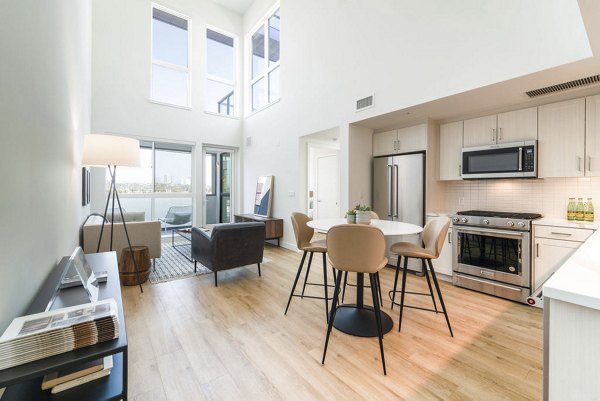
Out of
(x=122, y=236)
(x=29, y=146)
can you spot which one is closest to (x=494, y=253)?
(x=29, y=146)

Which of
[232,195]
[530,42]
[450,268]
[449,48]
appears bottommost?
[450,268]

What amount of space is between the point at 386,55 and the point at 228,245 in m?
3.26

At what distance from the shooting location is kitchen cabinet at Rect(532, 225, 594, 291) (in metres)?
2.66

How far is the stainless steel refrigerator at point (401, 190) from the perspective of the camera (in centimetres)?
388

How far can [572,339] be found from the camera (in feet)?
2.73

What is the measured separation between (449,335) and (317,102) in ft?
13.1

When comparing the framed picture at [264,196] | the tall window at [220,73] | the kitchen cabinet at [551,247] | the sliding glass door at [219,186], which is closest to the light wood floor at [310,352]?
the kitchen cabinet at [551,247]

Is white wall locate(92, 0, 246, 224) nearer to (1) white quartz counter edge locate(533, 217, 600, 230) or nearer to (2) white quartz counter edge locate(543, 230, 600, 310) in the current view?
(1) white quartz counter edge locate(533, 217, 600, 230)

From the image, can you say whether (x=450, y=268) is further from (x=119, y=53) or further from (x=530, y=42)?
(x=119, y=53)

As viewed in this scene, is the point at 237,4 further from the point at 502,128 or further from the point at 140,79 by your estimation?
the point at 502,128

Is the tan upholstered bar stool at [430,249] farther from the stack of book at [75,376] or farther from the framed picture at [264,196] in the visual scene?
the framed picture at [264,196]

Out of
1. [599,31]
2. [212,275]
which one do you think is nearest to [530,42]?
[599,31]

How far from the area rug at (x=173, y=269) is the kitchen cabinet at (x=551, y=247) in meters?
3.56

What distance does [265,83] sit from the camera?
6.67m
